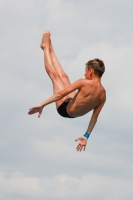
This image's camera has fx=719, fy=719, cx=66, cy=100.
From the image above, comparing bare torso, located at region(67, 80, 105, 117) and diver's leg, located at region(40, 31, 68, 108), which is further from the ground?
diver's leg, located at region(40, 31, 68, 108)

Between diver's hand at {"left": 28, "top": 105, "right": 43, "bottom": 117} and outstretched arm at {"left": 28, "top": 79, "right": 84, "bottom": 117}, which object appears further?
outstretched arm at {"left": 28, "top": 79, "right": 84, "bottom": 117}

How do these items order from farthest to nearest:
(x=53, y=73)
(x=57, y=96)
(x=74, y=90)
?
(x=53, y=73) < (x=74, y=90) < (x=57, y=96)

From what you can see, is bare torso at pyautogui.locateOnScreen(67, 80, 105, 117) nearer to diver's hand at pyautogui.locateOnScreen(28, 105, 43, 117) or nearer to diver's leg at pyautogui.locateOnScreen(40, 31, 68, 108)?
diver's leg at pyautogui.locateOnScreen(40, 31, 68, 108)

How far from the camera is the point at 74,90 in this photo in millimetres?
25312

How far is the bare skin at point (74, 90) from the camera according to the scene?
25.1m

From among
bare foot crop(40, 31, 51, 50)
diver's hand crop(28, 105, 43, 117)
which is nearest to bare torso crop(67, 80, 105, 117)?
diver's hand crop(28, 105, 43, 117)

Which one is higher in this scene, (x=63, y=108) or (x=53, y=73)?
(x=53, y=73)

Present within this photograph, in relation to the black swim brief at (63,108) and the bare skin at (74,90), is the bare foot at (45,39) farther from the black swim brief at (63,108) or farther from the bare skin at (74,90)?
the black swim brief at (63,108)

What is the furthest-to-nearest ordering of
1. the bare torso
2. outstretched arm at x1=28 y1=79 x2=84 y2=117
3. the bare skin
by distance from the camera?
the bare torso < the bare skin < outstretched arm at x1=28 y1=79 x2=84 y2=117

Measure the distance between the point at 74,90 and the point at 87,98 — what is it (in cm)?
71

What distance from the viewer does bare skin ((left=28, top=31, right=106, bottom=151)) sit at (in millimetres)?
25125

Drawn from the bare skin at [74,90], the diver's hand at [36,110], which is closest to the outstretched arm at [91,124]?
the bare skin at [74,90]

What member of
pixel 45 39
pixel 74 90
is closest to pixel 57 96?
pixel 74 90

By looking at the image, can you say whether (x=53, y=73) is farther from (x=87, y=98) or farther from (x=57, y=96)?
(x=57, y=96)
